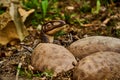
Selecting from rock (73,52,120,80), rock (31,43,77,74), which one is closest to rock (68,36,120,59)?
rock (31,43,77,74)

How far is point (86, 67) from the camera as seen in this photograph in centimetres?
310

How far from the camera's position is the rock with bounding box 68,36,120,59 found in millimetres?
3463

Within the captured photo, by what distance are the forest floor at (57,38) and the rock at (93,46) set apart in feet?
0.98

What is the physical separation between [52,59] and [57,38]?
1.09 m

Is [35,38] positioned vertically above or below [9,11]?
below

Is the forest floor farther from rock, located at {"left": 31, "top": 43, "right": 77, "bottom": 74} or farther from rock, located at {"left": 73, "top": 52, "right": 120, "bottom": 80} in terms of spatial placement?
rock, located at {"left": 73, "top": 52, "right": 120, "bottom": 80}

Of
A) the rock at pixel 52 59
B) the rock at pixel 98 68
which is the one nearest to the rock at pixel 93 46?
the rock at pixel 52 59

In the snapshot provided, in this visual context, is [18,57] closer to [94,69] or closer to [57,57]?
[57,57]

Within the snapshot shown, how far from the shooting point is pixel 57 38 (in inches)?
175

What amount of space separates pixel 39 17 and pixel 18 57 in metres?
1.49

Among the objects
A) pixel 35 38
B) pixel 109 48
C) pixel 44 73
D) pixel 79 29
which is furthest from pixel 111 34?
pixel 44 73

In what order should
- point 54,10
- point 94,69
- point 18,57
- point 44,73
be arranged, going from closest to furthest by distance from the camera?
1. point 94,69
2. point 44,73
3. point 18,57
4. point 54,10

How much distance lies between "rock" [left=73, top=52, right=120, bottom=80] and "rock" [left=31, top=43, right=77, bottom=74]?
0.19m

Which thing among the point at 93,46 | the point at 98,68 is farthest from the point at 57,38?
the point at 98,68
